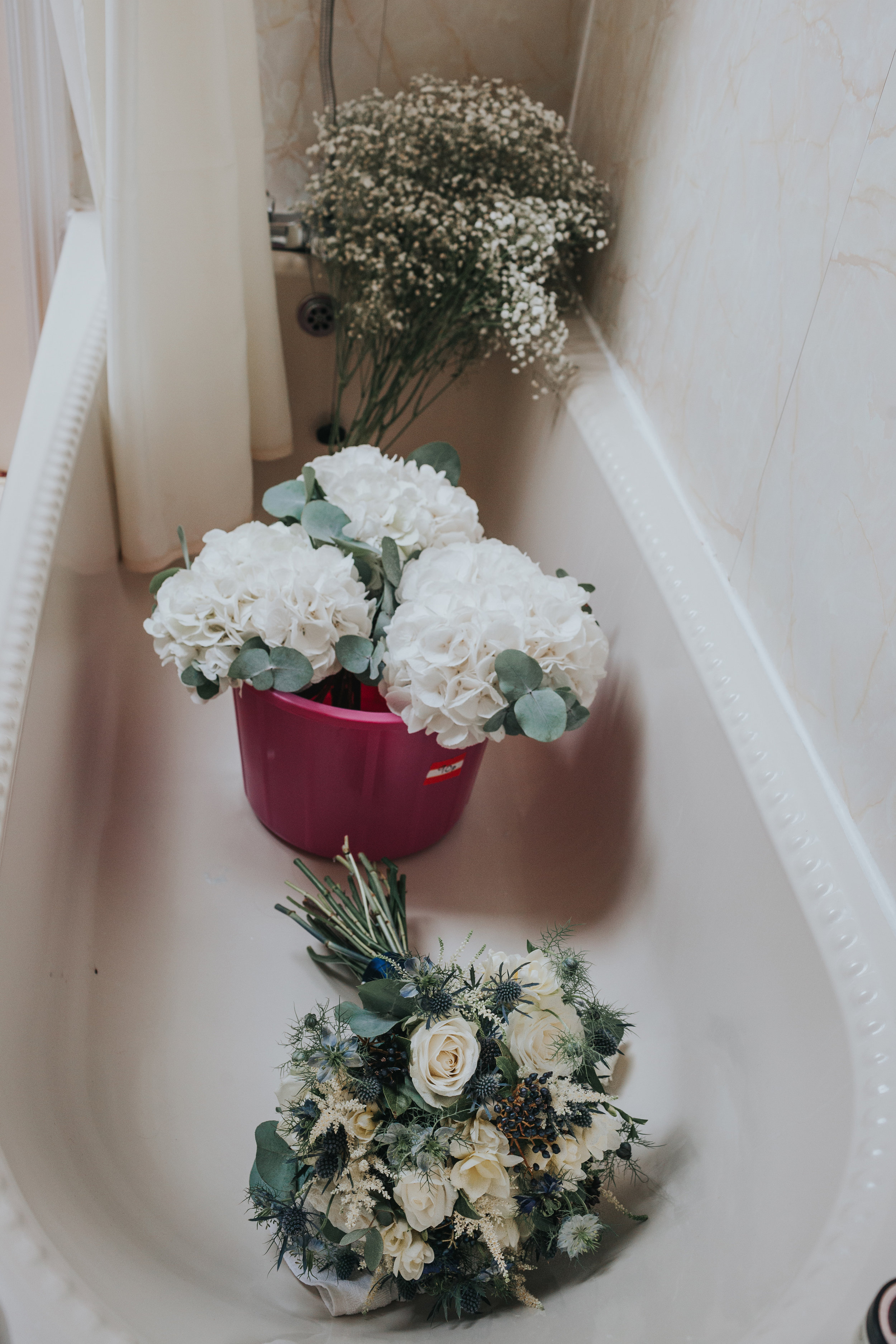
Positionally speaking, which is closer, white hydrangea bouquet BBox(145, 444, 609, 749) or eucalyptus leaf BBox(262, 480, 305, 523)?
white hydrangea bouquet BBox(145, 444, 609, 749)

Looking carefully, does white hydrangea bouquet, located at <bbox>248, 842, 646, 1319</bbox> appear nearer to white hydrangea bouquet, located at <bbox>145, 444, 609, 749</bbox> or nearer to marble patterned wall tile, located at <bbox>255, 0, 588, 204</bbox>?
white hydrangea bouquet, located at <bbox>145, 444, 609, 749</bbox>

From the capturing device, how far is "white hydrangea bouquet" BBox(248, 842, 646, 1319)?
2.27 feet

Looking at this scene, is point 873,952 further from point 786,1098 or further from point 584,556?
point 584,556

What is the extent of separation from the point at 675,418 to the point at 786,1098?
789 millimetres

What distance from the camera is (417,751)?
102 cm

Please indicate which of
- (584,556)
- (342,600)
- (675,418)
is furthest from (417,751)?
(675,418)

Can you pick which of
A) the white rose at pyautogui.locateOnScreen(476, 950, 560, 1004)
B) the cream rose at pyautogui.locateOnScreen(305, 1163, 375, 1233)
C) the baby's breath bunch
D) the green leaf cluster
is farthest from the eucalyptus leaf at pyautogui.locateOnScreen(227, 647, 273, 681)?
the baby's breath bunch

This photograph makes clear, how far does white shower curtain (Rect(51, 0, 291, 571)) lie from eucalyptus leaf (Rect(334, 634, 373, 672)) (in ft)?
1.54

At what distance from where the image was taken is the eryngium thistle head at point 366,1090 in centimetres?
73

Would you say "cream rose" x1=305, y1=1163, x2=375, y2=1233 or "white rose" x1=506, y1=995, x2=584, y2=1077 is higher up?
"white rose" x1=506, y1=995, x2=584, y2=1077

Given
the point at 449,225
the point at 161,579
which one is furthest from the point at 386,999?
the point at 449,225

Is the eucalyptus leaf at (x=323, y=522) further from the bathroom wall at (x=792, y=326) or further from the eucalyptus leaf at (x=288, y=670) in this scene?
the bathroom wall at (x=792, y=326)

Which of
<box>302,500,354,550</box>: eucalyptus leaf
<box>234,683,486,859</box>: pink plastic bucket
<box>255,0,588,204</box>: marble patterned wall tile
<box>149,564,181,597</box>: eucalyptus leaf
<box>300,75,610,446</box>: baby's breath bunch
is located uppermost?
<box>255,0,588,204</box>: marble patterned wall tile

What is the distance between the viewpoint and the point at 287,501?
1117 millimetres
